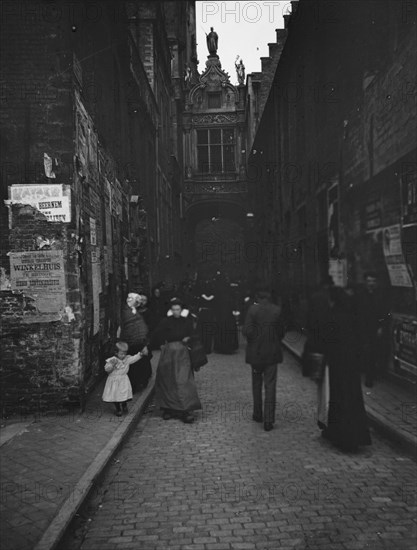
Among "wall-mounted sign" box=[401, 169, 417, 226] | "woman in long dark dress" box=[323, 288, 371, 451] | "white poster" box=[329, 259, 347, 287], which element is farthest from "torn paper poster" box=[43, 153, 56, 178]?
"white poster" box=[329, 259, 347, 287]

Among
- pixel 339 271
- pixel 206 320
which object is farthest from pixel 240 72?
pixel 339 271

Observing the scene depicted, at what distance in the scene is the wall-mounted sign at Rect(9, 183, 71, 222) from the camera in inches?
282

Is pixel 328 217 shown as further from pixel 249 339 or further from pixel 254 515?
Answer: pixel 254 515

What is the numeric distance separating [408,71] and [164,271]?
1625cm

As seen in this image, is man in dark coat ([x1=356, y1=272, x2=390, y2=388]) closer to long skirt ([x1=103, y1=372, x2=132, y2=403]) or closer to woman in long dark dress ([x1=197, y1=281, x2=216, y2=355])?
long skirt ([x1=103, y1=372, x2=132, y2=403])

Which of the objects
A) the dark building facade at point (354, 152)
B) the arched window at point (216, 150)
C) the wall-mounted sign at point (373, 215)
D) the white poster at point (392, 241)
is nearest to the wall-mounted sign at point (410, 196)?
the dark building facade at point (354, 152)

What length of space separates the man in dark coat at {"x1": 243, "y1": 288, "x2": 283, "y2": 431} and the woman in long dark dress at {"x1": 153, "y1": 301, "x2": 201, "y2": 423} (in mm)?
963

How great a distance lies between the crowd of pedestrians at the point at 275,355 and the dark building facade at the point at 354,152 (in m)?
0.56

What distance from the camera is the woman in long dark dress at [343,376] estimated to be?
5.84 m

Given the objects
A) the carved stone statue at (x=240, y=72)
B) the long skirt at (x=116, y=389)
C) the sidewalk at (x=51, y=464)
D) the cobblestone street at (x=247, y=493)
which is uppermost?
the carved stone statue at (x=240, y=72)

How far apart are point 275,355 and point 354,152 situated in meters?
5.17

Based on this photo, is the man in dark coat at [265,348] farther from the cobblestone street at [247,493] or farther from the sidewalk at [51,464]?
the sidewalk at [51,464]

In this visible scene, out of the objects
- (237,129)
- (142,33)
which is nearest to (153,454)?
(142,33)

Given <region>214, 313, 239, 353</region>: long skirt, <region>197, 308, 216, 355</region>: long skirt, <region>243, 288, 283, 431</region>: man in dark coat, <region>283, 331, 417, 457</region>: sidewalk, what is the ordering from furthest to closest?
<region>197, 308, 216, 355</region>: long skirt
<region>214, 313, 239, 353</region>: long skirt
<region>243, 288, 283, 431</region>: man in dark coat
<region>283, 331, 417, 457</region>: sidewalk
